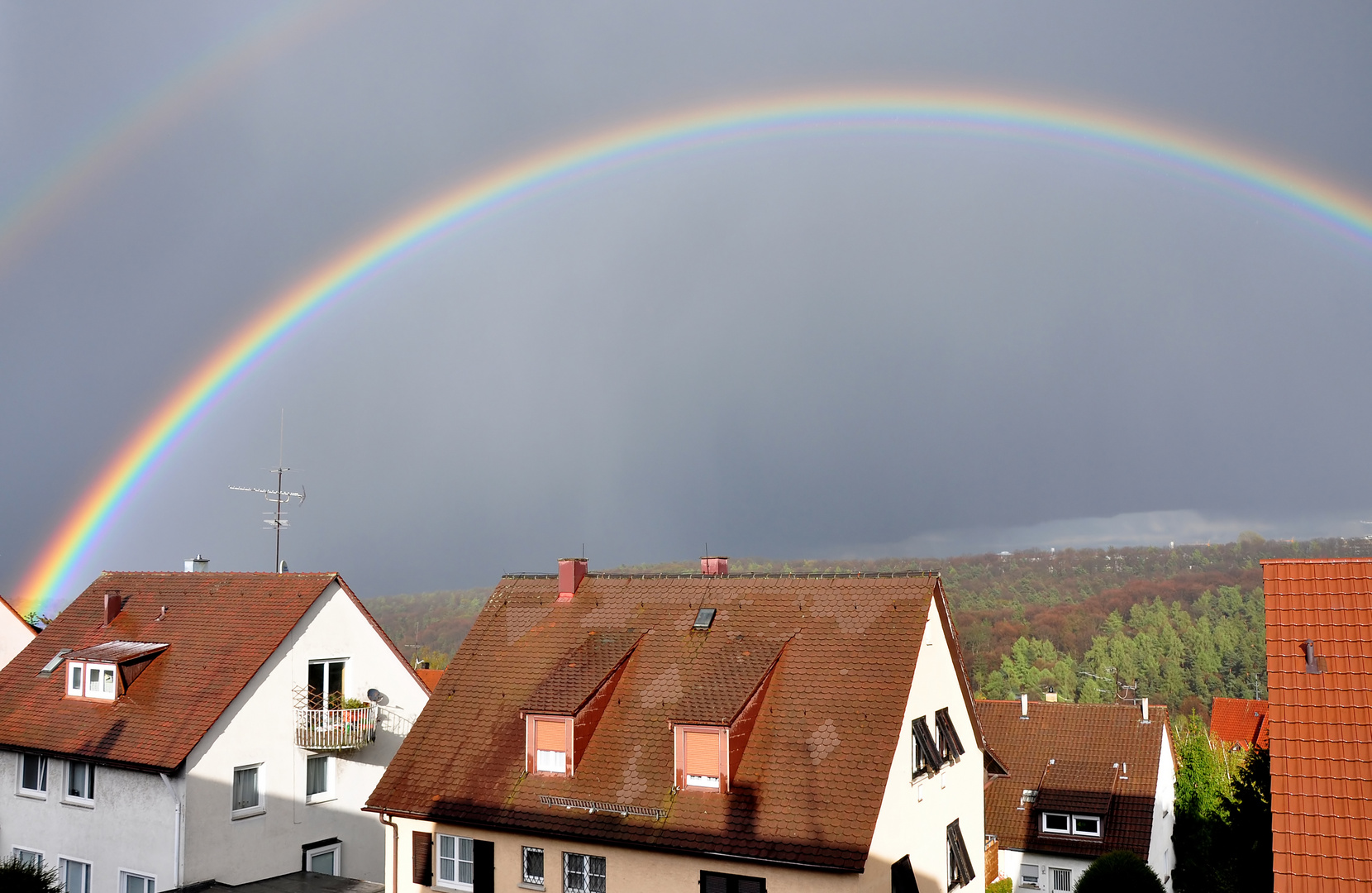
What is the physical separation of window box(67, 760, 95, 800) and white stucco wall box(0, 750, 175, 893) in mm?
228

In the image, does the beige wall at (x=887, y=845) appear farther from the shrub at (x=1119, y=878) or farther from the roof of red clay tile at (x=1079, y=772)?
the roof of red clay tile at (x=1079, y=772)

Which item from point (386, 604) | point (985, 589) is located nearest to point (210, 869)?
point (386, 604)

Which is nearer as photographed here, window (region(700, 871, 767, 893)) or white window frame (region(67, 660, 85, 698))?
window (region(700, 871, 767, 893))

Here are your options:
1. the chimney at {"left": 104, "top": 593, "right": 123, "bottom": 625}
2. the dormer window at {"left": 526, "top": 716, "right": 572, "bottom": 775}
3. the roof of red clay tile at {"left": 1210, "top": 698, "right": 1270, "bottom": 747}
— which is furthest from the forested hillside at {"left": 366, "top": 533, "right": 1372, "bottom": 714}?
the dormer window at {"left": 526, "top": 716, "right": 572, "bottom": 775}

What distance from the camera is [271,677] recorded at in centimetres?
3284

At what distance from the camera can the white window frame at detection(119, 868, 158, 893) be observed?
2959 centimetres

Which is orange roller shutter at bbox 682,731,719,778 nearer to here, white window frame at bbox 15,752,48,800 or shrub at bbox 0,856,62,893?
shrub at bbox 0,856,62,893

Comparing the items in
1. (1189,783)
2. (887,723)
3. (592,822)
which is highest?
(887,723)

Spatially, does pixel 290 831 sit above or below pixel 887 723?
below

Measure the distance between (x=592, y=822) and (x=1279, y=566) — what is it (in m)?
15.1

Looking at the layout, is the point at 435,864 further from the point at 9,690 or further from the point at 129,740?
the point at 9,690

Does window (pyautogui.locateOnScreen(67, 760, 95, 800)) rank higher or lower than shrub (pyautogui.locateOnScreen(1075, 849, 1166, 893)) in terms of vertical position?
higher

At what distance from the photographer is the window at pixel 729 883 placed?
22.0 meters

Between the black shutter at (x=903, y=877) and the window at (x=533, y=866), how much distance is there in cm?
811
